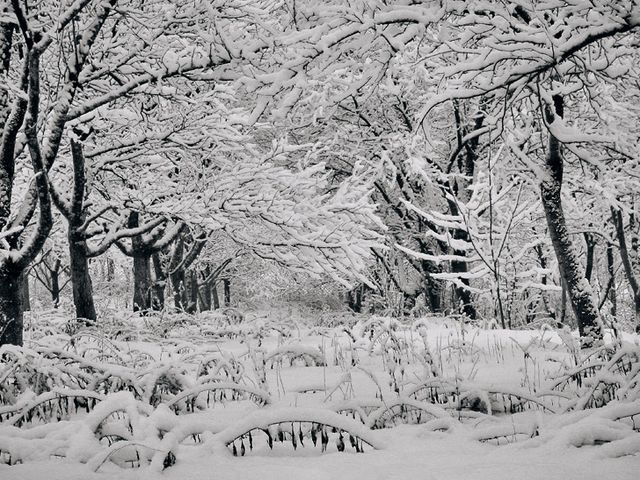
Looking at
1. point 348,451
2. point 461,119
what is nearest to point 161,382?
point 348,451

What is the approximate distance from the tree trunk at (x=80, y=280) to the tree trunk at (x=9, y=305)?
333cm

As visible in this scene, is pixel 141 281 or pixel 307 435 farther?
pixel 141 281

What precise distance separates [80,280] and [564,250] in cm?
735

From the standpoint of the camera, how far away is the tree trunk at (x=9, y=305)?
475 cm

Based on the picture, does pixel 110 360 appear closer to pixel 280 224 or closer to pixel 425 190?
pixel 280 224

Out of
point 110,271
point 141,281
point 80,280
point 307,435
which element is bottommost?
point 307,435

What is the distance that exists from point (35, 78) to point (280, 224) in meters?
3.51

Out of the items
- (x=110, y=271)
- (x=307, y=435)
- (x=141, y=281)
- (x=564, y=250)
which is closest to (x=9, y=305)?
(x=307, y=435)

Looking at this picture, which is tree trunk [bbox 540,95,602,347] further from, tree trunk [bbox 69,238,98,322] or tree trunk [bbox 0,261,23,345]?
tree trunk [bbox 69,238,98,322]

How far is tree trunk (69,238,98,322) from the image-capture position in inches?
319

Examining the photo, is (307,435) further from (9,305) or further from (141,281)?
(141,281)

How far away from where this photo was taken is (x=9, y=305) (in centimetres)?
479

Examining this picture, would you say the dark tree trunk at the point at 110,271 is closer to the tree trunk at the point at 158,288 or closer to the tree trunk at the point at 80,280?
the tree trunk at the point at 158,288

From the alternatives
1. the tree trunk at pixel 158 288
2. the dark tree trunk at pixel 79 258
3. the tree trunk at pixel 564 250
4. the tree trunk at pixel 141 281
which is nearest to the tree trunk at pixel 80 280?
the dark tree trunk at pixel 79 258
